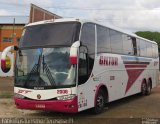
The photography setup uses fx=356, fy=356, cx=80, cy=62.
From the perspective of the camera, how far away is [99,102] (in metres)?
13.1

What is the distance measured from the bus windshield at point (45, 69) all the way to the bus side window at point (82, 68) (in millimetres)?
327

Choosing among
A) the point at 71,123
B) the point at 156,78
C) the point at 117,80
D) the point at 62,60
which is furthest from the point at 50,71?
the point at 156,78

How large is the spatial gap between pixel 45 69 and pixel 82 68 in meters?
1.21

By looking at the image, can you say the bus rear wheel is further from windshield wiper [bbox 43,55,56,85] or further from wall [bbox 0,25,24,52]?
wall [bbox 0,25,24,52]

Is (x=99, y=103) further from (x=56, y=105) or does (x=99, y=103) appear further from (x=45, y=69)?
(x=45, y=69)

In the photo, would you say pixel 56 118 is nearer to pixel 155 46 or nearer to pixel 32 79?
pixel 32 79

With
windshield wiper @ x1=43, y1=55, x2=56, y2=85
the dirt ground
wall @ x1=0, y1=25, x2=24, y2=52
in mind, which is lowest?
the dirt ground

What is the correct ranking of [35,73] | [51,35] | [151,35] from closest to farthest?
[35,73], [51,35], [151,35]

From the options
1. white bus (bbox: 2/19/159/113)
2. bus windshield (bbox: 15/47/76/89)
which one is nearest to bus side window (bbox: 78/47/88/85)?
white bus (bbox: 2/19/159/113)

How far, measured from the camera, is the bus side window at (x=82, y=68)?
11512mm

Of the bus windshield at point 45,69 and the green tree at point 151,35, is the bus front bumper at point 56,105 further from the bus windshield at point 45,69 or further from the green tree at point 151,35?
the green tree at point 151,35

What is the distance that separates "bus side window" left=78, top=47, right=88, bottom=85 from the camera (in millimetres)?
11512

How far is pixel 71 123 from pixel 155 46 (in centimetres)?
1329

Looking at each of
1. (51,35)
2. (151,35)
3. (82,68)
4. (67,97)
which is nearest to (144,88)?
(82,68)
